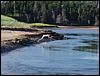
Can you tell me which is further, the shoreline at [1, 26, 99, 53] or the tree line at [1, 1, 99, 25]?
the tree line at [1, 1, 99, 25]

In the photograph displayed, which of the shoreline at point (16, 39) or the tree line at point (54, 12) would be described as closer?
the shoreline at point (16, 39)

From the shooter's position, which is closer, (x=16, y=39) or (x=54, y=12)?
(x=16, y=39)

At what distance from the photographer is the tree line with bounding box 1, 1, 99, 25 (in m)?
117

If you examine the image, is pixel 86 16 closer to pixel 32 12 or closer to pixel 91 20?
pixel 91 20

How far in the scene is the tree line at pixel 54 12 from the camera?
383ft

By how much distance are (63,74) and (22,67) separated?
3.10 m

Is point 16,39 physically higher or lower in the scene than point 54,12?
lower

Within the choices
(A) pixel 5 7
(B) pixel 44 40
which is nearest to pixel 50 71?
(B) pixel 44 40

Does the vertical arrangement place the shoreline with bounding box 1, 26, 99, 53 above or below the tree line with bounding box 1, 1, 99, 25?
Answer: below

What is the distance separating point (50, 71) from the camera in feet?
54.3

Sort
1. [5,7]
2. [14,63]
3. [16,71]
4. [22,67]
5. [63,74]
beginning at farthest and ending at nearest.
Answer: [5,7]
[14,63]
[22,67]
[16,71]
[63,74]

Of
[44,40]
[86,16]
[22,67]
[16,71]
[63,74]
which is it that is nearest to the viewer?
[63,74]

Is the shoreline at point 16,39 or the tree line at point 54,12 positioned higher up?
the tree line at point 54,12

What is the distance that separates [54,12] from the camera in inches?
4803
